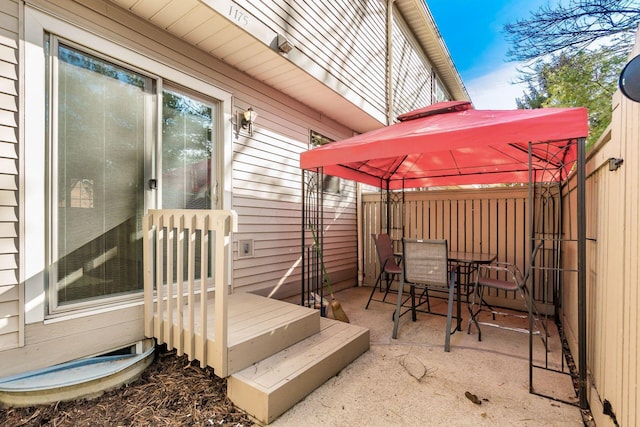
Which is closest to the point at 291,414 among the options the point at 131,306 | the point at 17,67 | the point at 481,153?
the point at 131,306

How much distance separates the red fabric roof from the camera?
6.81ft

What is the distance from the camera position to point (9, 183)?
193 centimetres

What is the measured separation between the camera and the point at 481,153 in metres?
3.92

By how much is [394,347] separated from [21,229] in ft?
10.0

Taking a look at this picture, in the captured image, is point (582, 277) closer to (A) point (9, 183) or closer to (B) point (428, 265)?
(B) point (428, 265)

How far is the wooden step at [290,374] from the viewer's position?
1795 mm

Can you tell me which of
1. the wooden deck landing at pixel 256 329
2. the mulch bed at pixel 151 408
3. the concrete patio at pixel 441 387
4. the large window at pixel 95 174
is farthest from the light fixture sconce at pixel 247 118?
the concrete patio at pixel 441 387

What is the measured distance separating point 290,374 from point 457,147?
6.93ft

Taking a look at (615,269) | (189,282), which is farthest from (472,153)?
(189,282)

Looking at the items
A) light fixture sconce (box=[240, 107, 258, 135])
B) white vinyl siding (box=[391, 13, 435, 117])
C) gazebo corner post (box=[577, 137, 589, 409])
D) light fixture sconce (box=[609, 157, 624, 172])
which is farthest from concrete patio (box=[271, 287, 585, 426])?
white vinyl siding (box=[391, 13, 435, 117])

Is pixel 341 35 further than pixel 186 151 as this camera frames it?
Yes

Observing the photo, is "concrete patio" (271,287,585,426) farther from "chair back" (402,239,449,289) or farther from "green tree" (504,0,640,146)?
"green tree" (504,0,640,146)

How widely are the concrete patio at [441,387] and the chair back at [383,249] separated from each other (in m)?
1.06

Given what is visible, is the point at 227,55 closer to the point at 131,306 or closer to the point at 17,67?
the point at 17,67
